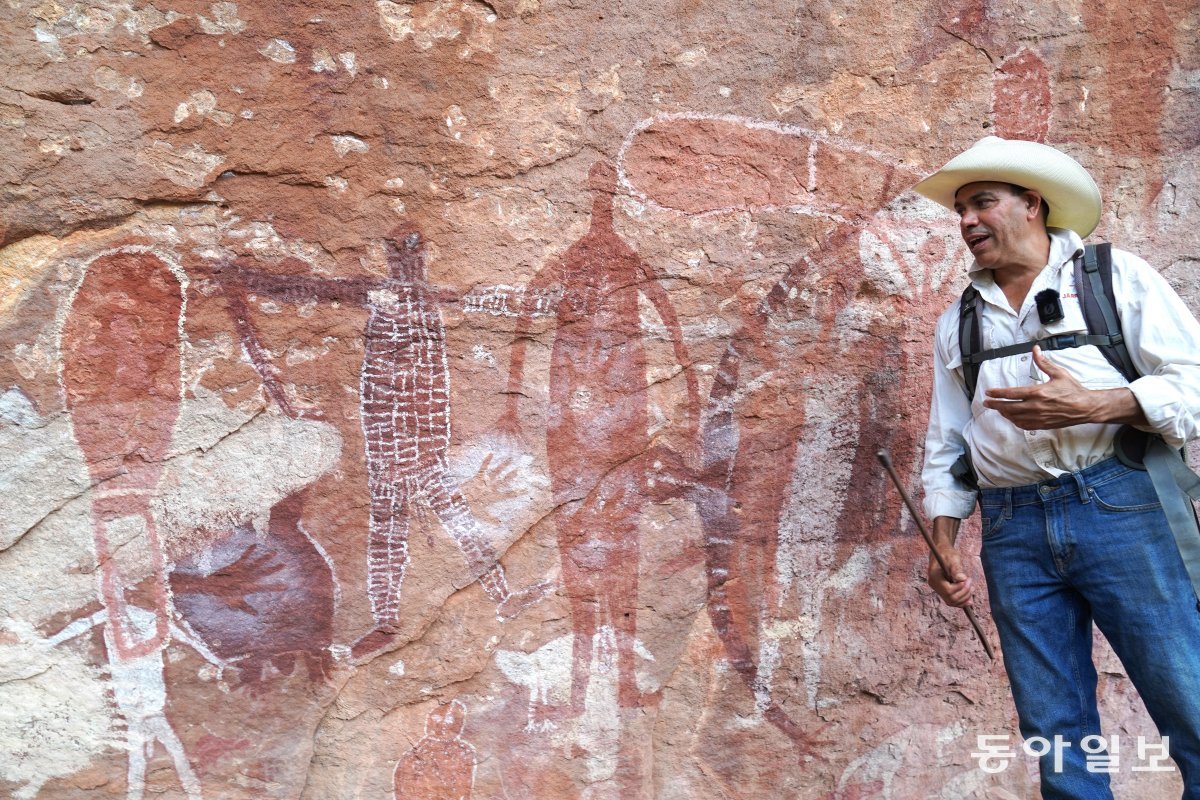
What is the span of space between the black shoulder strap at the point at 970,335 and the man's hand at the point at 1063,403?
180 millimetres

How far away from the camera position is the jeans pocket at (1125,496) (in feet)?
5.80

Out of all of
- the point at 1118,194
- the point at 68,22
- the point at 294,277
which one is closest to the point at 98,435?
the point at 294,277

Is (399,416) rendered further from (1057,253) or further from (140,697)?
(1057,253)

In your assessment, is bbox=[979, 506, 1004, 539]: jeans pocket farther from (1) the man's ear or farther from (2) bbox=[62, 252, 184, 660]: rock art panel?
(2) bbox=[62, 252, 184, 660]: rock art panel

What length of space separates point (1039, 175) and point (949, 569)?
0.81 m

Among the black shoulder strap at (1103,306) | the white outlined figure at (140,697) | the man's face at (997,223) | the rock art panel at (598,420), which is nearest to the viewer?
the black shoulder strap at (1103,306)

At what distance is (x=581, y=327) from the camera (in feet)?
8.04

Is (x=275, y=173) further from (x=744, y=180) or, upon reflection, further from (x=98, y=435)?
(x=744, y=180)

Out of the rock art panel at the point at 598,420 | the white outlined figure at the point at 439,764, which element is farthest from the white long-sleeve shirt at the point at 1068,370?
the white outlined figure at the point at 439,764

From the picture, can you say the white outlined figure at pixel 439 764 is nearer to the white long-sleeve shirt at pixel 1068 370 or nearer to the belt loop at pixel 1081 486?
the white long-sleeve shirt at pixel 1068 370

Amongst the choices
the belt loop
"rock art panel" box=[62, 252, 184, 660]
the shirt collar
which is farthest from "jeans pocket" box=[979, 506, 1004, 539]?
"rock art panel" box=[62, 252, 184, 660]

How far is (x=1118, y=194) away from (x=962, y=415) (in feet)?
3.28

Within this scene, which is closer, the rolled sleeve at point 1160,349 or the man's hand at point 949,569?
the rolled sleeve at point 1160,349

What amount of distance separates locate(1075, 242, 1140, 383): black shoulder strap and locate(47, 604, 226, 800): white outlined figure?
2.13m
